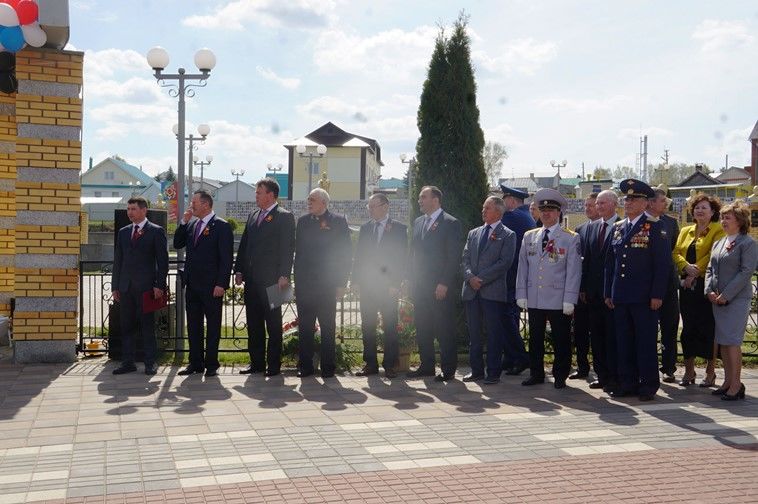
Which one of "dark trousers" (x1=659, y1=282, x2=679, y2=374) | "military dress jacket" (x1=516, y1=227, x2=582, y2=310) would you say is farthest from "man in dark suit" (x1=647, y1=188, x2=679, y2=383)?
"military dress jacket" (x1=516, y1=227, x2=582, y2=310)

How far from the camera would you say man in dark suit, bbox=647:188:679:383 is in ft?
26.7

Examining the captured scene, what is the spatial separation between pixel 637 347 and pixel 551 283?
98 cm

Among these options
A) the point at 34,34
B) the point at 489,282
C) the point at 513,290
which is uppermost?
the point at 34,34

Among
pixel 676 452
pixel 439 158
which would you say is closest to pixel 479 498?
pixel 676 452

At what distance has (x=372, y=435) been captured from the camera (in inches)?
235

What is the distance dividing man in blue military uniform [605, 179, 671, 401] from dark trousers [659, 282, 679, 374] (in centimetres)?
87

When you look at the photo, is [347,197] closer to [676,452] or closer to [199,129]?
[199,129]

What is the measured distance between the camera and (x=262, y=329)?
339 inches

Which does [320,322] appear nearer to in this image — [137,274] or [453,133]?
[137,274]

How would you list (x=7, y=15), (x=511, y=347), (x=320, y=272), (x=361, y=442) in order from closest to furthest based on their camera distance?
(x=361, y=442), (x=7, y=15), (x=320, y=272), (x=511, y=347)

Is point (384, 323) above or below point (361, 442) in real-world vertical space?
above

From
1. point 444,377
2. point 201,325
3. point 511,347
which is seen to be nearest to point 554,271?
point 511,347

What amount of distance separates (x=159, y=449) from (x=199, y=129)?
70.1ft

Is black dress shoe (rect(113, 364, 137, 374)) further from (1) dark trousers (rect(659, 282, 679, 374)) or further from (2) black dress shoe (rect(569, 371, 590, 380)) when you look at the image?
(1) dark trousers (rect(659, 282, 679, 374))
